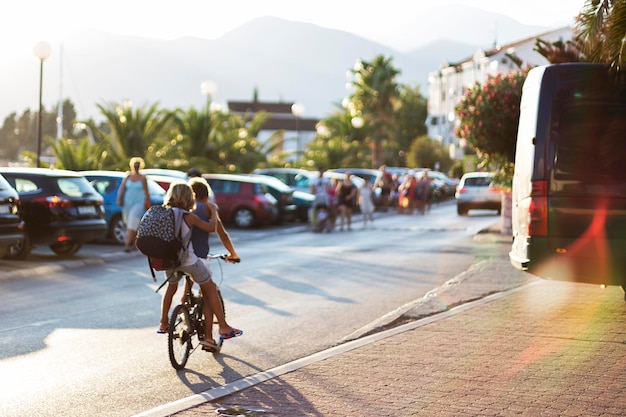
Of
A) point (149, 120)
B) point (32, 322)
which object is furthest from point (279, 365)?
point (149, 120)

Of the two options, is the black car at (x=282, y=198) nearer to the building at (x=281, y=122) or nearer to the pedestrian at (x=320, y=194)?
the pedestrian at (x=320, y=194)

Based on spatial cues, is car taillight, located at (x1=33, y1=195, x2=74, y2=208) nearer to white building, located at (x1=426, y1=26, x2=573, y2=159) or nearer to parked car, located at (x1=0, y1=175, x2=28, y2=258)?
parked car, located at (x1=0, y1=175, x2=28, y2=258)

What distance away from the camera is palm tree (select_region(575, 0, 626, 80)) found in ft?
38.1

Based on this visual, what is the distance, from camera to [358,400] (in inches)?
304

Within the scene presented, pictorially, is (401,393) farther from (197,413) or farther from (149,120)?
(149,120)

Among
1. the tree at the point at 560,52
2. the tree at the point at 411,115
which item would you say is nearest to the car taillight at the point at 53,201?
the tree at the point at 560,52

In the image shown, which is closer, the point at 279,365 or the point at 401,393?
the point at 401,393

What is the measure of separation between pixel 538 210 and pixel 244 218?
20.4m

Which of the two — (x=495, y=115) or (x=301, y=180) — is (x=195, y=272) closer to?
(x=495, y=115)

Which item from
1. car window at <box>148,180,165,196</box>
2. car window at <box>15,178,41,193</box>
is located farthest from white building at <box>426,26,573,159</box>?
car window at <box>15,178,41,193</box>

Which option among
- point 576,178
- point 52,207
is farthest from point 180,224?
point 52,207

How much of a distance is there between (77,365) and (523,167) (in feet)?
16.0

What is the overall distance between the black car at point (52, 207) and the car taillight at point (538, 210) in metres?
9.94

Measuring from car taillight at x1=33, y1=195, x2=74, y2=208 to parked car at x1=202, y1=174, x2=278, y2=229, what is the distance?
11874 mm
